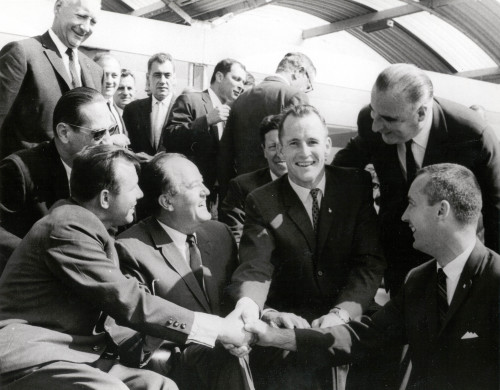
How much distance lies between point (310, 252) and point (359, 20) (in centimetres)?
923

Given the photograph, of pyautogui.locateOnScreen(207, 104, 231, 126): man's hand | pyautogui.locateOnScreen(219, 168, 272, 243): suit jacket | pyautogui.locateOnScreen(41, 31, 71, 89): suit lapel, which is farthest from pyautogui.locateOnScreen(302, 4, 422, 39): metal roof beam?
pyautogui.locateOnScreen(41, 31, 71, 89): suit lapel

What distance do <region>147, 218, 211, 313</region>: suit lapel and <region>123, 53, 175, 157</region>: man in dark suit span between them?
1.91 meters

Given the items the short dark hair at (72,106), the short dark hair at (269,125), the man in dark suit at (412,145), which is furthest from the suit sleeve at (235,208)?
the short dark hair at (72,106)

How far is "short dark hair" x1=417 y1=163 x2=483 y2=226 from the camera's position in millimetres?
2305

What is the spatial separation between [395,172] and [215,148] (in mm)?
1658

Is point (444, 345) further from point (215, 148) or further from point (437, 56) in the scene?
point (437, 56)

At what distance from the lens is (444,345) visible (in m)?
2.29

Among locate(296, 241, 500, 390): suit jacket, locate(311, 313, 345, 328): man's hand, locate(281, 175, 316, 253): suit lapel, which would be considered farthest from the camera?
locate(281, 175, 316, 253): suit lapel

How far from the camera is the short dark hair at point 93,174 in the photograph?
2.38m

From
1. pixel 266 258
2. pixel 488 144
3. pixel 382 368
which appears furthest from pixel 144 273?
pixel 488 144

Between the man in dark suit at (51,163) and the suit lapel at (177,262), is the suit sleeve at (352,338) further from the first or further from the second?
the man in dark suit at (51,163)

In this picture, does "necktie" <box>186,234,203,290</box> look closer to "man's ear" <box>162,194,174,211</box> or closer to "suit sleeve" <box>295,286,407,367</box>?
"man's ear" <box>162,194,174,211</box>

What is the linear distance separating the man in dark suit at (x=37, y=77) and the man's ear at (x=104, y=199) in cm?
89

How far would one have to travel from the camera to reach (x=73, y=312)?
2.19 m
